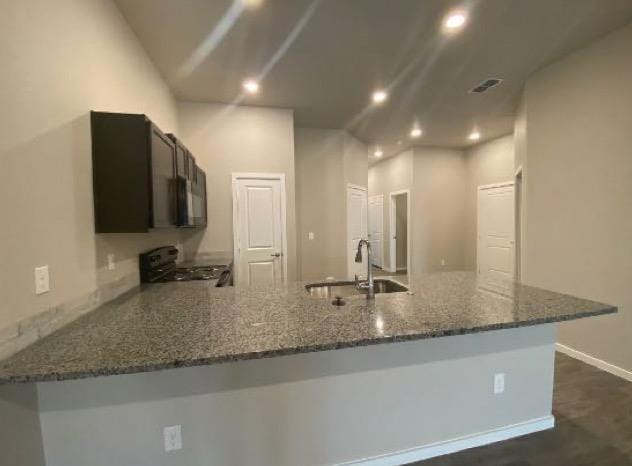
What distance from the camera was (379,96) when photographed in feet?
12.9

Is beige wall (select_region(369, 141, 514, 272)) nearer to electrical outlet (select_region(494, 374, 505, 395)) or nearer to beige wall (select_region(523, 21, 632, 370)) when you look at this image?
beige wall (select_region(523, 21, 632, 370))

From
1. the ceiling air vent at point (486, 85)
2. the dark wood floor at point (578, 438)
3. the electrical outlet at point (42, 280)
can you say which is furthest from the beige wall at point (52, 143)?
the ceiling air vent at point (486, 85)

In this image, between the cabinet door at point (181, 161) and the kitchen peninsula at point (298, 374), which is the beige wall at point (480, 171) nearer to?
the kitchen peninsula at point (298, 374)

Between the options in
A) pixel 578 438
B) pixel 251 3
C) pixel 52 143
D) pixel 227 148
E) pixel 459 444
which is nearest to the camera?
pixel 52 143

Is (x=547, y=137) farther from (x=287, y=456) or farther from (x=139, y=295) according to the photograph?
(x=139, y=295)

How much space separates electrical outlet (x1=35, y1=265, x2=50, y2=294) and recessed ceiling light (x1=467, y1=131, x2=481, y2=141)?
6272 millimetres

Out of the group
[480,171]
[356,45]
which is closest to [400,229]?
[480,171]

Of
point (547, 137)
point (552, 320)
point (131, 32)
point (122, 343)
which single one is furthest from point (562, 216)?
point (131, 32)

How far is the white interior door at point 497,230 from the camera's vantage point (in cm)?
559

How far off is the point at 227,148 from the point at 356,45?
7.15 feet

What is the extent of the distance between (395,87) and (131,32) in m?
2.73

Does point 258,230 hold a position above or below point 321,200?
below

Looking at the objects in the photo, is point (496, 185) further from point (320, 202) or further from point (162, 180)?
point (162, 180)

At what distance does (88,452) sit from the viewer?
1.39m
